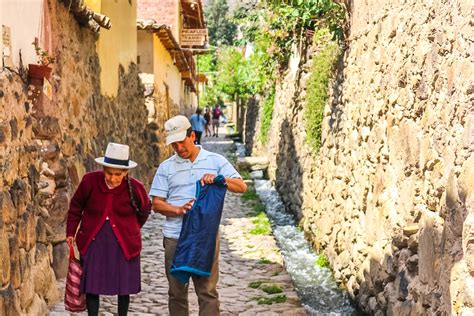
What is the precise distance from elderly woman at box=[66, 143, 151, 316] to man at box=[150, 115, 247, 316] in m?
0.27

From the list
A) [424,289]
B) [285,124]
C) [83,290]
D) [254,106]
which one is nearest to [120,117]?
[285,124]

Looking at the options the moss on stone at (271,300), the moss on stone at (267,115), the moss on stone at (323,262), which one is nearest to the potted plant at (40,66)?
the moss on stone at (271,300)

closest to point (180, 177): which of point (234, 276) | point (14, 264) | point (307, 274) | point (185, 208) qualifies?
point (185, 208)

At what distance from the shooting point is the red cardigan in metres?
4.65

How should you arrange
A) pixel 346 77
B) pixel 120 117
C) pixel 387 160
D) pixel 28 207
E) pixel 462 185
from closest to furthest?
pixel 462 185, pixel 28 207, pixel 387 160, pixel 346 77, pixel 120 117

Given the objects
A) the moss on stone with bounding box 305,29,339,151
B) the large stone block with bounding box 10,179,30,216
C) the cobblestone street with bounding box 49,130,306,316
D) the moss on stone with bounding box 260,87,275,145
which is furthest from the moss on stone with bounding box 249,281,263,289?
the moss on stone with bounding box 260,87,275,145

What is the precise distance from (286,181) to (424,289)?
30.1 feet

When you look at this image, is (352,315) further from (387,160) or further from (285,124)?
(285,124)

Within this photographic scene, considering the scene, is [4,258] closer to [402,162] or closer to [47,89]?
[47,89]

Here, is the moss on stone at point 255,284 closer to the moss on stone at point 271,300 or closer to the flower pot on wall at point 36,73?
the moss on stone at point 271,300

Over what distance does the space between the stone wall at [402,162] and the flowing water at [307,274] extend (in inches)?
8.6

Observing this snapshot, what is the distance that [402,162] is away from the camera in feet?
17.9

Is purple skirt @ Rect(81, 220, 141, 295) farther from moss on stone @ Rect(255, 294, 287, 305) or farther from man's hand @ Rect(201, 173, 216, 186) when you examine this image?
moss on stone @ Rect(255, 294, 287, 305)

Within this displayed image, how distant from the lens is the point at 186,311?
4648 millimetres
